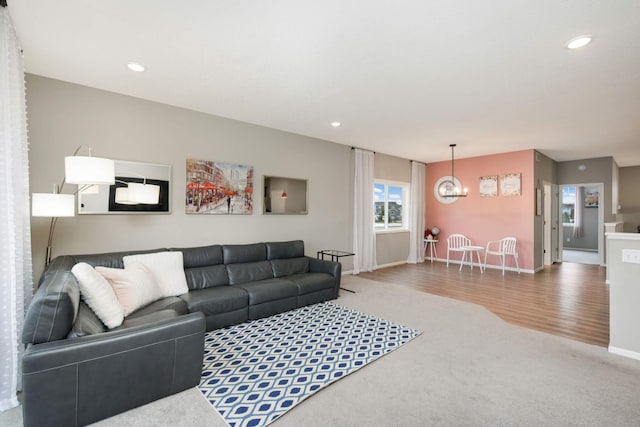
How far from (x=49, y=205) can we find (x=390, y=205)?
6.38 meters

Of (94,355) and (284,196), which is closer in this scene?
(94,355)

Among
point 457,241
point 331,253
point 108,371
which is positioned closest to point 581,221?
point 457,241

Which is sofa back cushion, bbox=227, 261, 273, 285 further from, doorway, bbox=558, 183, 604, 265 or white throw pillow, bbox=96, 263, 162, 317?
doorway, bbox=558, 183, 604, 265

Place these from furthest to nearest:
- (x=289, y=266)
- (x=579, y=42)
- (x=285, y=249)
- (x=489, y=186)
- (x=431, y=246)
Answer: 1. (x=431, y=246)
2. (x=489, y=186)
3. (x=285, y=249)
4. (x=289, y=266)
5. (x=579, y=42)

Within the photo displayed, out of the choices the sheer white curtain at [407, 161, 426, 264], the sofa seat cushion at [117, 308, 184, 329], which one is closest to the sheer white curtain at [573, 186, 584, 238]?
the sheer white curtain at [407, 161, 426, 264]

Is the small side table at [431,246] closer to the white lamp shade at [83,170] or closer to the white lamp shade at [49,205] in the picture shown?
the white lamp shade at [83,170]

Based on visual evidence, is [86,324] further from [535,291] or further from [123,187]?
[535,291]

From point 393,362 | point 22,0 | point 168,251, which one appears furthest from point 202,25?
point 393,362

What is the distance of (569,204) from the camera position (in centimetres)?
1052

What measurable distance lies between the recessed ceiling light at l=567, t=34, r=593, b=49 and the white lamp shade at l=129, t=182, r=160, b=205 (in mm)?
4252

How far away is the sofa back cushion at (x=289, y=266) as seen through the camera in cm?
423

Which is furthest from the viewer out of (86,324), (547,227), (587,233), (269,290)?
(587,233)

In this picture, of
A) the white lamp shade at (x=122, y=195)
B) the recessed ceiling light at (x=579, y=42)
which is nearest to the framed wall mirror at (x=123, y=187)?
the white lamp shade at (x=122, y=195)

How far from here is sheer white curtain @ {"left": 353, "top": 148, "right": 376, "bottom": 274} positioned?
6.07 m
